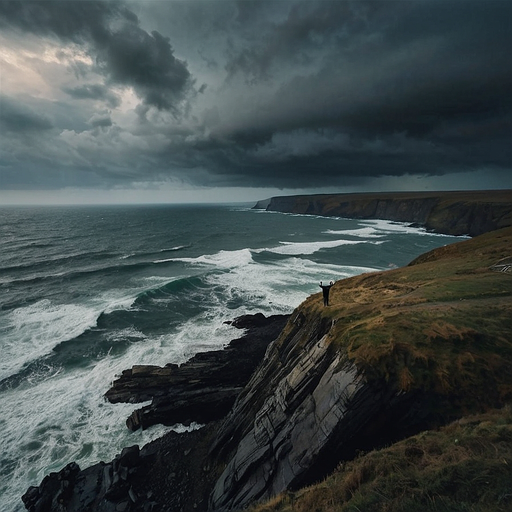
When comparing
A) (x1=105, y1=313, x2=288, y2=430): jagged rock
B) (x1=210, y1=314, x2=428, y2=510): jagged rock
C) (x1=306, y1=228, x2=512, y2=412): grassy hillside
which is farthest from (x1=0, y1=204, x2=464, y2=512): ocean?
(x1=306, y1=228, x2=512, y2=412): grassy hillside

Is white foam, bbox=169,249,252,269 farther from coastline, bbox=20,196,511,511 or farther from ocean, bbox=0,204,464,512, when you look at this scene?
coastline, bbox=20,196,511,511

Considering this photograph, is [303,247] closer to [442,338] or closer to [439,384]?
[442,338]

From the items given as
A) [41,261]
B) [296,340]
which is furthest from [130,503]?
[41,261]

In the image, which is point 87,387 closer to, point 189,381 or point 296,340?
point 189,381

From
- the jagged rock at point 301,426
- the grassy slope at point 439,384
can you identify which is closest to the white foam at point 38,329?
the jagged rock at point 301,426

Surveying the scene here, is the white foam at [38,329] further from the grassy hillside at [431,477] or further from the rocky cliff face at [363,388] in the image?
the grassy hillside at [431,477]

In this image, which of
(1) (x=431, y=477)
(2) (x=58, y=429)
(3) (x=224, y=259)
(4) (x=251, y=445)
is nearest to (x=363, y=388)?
(1) (x=431, y=477)
